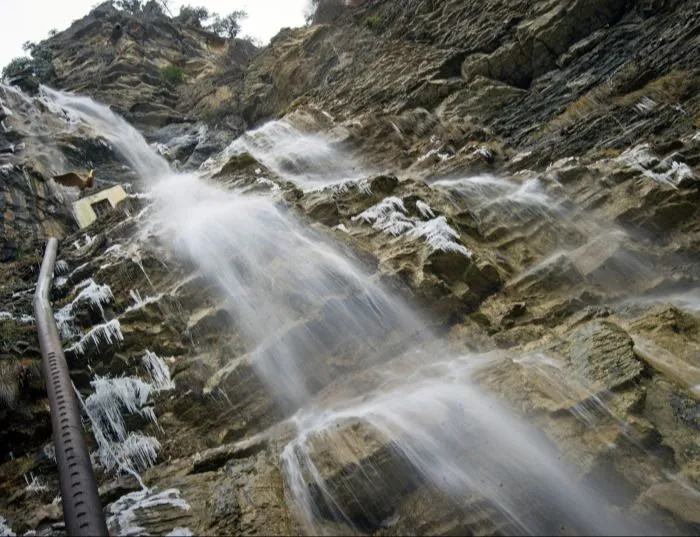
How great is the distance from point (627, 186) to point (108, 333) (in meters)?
11.4

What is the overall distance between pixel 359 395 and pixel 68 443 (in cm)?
396

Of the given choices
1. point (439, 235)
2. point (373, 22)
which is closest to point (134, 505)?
point (439, 235)

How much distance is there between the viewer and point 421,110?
17.1 m

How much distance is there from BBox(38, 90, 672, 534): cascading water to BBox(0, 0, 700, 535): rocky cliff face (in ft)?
0.11

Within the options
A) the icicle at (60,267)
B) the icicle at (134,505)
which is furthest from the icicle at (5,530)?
the icicle at (60,267)

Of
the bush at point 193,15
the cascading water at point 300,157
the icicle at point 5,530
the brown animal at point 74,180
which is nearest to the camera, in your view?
the icicle at point 5,530

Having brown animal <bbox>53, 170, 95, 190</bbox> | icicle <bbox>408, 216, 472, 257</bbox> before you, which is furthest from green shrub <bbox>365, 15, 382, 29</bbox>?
icicle <bbox>408, 216, 472, 257</bbox>

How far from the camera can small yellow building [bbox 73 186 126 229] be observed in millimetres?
17672

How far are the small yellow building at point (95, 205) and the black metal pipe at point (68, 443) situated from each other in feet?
37.1

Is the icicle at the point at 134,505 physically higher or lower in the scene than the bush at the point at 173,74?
lower

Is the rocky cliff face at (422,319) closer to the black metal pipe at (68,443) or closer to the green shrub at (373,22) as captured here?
the black metal pipe at (68,443)

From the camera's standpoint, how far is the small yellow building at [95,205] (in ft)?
58.0

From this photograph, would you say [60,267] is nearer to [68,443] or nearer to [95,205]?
[68,443]

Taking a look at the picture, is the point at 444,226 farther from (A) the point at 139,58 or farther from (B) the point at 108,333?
(A) the point at 139,58
